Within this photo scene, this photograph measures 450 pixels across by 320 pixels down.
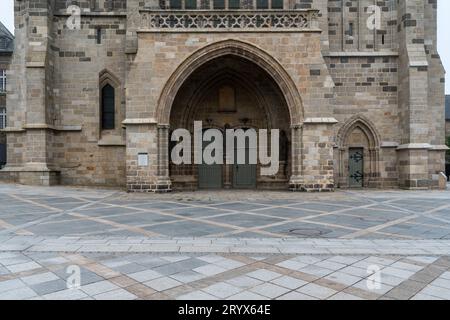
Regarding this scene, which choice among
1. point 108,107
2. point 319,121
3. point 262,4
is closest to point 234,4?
point 262,4

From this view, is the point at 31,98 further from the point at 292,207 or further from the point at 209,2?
the point at 292,207

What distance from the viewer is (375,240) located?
5891 millimetres

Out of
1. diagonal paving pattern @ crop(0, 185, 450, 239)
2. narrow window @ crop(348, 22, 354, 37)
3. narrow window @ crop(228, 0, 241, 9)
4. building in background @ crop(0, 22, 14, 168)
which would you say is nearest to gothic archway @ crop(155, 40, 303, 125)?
narrow window @ crop(228, 0, 241, 9)

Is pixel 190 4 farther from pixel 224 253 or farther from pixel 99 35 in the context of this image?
pixel 224 253

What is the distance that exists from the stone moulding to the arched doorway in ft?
6.94

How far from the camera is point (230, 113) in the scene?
1758 centimetres

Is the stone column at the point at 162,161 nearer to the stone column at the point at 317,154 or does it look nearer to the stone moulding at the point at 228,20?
the stone moulding at the point at 228,20

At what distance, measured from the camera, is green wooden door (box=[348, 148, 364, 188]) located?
18219 millimetres

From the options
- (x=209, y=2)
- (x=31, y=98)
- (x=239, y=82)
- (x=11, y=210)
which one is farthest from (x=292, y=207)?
(x=31, y=98)

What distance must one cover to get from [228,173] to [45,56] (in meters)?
10.5

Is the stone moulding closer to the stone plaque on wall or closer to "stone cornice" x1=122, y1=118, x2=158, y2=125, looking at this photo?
the stone plaque on wall

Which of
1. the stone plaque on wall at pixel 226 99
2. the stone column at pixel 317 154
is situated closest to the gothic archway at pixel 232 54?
the stone column at pixel 317 154

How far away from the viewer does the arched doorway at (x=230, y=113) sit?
662 inches

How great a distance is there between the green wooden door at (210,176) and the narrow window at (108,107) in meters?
5.17
